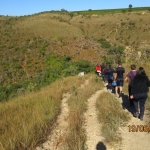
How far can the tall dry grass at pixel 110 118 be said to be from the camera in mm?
6310

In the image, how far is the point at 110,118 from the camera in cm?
739

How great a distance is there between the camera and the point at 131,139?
622cm

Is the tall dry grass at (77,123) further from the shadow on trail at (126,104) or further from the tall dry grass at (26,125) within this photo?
the shadow on trail at (126,104)

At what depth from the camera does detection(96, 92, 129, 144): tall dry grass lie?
20.7 feet

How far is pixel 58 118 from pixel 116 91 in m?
4.06

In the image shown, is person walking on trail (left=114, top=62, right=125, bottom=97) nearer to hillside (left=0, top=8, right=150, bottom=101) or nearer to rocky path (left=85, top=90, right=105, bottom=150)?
rocky path (left=85, top=90, right=105, bottom=150)

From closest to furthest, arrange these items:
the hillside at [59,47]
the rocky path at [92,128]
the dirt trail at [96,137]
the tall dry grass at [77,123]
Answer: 1. the tall dry grass at [77,123]
2. the dirt trail at [96,137]
3. the rocky path at [92,128]
4. the hillside at [59,47]

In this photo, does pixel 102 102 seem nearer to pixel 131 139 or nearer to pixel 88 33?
pixel 131 139

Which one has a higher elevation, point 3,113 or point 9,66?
point 3,113

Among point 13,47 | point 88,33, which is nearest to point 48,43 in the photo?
point 13,47

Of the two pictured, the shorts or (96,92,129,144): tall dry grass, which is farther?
the shorts
